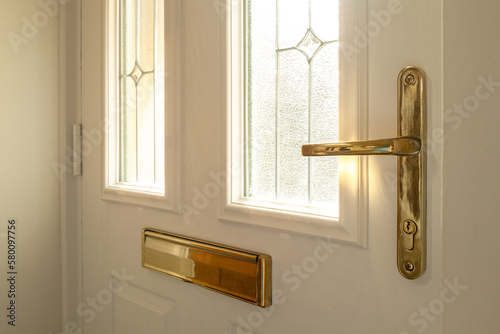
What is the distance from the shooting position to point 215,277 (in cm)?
82

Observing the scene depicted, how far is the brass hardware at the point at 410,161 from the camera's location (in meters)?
0.55

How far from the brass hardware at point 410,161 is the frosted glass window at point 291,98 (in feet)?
0.39

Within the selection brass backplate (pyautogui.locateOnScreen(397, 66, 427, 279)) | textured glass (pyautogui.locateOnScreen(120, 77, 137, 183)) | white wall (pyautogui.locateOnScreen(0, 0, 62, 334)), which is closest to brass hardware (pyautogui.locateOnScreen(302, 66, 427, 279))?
brass backplate (pyautogui.locateOnScreen(397, 66, 427, 279))

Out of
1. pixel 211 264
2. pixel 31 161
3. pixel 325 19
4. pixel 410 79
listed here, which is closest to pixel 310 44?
pixel 325 19

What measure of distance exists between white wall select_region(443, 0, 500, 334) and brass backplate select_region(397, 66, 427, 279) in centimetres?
5

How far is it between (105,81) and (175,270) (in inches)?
21.0

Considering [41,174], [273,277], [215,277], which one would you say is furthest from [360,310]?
[41,174]

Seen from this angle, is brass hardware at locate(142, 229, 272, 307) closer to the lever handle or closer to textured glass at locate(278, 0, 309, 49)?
the lever handle

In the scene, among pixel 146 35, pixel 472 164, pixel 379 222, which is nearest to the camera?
pixel 472 164

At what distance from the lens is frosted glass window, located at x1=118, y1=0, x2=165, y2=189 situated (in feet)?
3.26

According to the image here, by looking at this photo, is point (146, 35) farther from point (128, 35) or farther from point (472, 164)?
point (472, 164)

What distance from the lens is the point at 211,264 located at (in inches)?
32.4

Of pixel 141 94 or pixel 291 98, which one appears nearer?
pixel 291 98

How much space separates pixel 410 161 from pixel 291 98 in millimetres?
244
